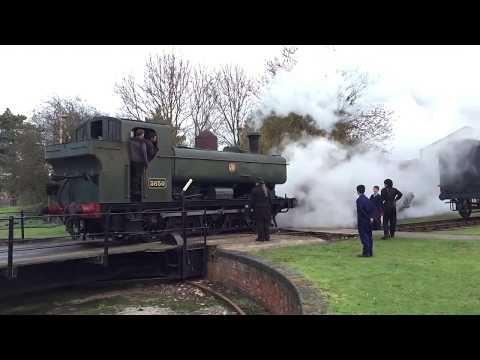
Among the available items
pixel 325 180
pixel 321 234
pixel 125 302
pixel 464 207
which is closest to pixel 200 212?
pixel 321 234

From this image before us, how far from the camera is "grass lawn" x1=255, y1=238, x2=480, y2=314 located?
210 inches

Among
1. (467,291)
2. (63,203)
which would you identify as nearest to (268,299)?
A: (467,291)

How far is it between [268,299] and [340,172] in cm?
1072

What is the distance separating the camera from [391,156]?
65.6 ft

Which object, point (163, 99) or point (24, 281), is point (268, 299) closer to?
point (24, 281)

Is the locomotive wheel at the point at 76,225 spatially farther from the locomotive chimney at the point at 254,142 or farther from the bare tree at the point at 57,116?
the bare tree at the point at 57,116

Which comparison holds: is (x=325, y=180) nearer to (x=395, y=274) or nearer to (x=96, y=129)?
(x=96, y=129)

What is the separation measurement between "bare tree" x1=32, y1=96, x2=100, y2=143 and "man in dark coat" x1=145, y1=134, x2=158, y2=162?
1884cm

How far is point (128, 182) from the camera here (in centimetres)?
1070

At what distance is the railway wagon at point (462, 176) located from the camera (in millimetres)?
19547

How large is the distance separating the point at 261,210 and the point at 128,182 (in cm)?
349

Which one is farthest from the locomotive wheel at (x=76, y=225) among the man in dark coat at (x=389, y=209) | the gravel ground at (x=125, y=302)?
the man in dark coat at (x=389, y=209)

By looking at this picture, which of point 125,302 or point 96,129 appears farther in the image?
point 96,129

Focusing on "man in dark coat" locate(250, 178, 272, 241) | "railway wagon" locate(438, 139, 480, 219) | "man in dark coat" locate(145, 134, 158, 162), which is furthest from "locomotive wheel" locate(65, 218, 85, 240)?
"railway wagon" locate(438, 139, 480, 219)
